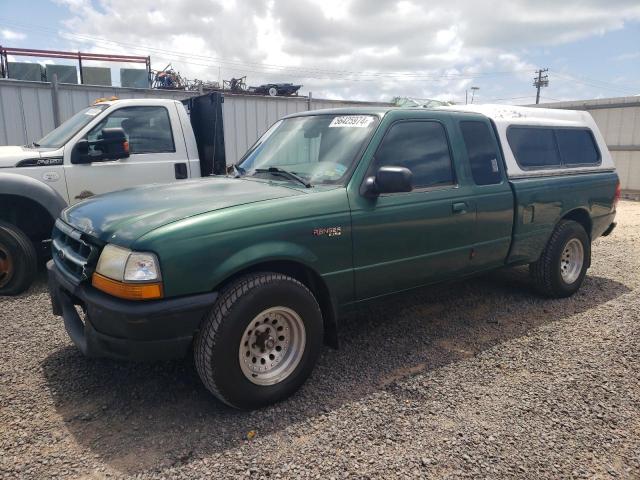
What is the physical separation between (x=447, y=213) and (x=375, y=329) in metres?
1.21

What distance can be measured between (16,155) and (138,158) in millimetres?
1218

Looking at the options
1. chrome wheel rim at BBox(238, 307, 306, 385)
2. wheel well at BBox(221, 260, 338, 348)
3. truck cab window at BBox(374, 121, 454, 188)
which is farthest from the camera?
truck cab window at BBox(374, 121, 454, 188)

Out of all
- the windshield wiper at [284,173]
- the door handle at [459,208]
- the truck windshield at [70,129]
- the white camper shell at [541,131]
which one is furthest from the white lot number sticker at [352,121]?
the truck windshield at [70,129]

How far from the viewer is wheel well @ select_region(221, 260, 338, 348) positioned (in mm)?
3154

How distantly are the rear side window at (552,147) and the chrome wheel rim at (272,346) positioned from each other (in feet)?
9.22

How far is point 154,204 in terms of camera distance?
3121mm

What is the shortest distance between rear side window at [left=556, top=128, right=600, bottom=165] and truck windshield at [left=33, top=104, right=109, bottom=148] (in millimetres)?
5085

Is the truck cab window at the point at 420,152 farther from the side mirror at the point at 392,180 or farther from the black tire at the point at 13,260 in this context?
the black tire at the point at 13,260

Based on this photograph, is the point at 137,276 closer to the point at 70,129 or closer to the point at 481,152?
the point at 481,152

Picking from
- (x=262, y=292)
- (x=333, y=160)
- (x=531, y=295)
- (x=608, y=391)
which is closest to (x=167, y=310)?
(x=262, y=292)

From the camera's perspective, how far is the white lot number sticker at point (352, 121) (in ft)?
12.1

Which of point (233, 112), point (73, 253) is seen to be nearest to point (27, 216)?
point (73, 253)

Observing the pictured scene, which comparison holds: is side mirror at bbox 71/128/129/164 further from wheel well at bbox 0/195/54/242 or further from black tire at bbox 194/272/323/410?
black tire at bbox 194/272/323/410

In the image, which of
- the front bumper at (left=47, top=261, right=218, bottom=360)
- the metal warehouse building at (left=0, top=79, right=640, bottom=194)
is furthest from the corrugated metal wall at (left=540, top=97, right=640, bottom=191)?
the front bumper at (left=47, top=261, right=218, bottom=360)
